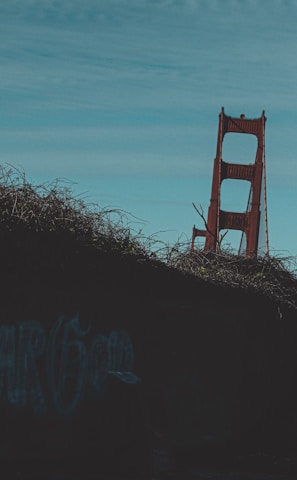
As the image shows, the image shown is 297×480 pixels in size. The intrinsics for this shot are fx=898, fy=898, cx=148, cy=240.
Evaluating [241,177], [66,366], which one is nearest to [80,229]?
[66,366]

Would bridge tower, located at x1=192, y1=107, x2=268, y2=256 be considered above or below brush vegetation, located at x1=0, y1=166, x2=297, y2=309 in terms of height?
above

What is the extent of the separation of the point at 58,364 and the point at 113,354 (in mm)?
1249

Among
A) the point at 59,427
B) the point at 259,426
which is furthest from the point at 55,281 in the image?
the point at 259,426

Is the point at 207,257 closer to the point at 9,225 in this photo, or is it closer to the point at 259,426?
the point at 259,426

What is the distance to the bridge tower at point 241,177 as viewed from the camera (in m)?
48.1

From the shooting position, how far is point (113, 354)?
11.4 meters

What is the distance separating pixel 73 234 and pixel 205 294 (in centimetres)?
392

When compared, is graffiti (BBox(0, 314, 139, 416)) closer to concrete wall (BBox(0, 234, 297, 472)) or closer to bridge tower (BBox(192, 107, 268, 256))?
concrete wall (BBox(0, 234, 297, 472))

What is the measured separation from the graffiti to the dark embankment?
0.6 inches

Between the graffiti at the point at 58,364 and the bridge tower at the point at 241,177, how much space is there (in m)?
35.9

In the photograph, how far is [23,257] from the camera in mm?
9680

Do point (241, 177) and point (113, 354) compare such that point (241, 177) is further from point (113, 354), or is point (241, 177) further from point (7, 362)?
→ point (7, 362)

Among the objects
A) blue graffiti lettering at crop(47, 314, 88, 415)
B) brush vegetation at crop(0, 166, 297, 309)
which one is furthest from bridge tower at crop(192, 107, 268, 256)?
blue graffiti lettering at crop(47, 314, 88, 415)

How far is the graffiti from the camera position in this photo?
31.1 feet
